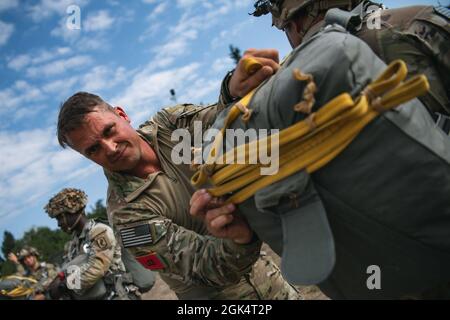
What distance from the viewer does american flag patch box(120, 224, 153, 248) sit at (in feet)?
7.03

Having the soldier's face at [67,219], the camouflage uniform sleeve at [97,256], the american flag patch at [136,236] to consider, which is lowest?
the camouflage uniform sleeve at [97,256]

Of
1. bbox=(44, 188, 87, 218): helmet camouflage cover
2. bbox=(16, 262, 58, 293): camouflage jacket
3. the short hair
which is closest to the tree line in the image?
bbox=(16, 262, 58, 293): camouflage jacket

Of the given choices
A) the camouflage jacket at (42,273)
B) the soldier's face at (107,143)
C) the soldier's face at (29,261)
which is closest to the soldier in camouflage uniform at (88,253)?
the camouflage jacket at (42,273)

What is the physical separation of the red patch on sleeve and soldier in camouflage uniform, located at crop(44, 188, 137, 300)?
120 inches

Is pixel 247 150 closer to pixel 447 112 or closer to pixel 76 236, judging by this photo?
pixel 447 112

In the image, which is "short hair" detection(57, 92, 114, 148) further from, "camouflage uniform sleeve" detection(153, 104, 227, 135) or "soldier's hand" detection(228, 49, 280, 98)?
"soldier's hand" detection(228, 49, 280, 98)

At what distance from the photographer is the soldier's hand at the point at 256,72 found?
5.03 feet

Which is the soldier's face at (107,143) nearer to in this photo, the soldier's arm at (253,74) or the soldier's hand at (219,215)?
the soldier's arm at (253,74)

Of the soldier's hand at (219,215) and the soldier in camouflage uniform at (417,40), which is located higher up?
the soldier in camouflage uniform at (417,40)

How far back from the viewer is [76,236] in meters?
5.77

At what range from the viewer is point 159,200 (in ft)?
7.63

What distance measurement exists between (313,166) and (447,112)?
0.64 metres

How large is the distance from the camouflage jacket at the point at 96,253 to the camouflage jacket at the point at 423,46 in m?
4.48

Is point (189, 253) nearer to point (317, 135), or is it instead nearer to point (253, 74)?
point (253, 74)
